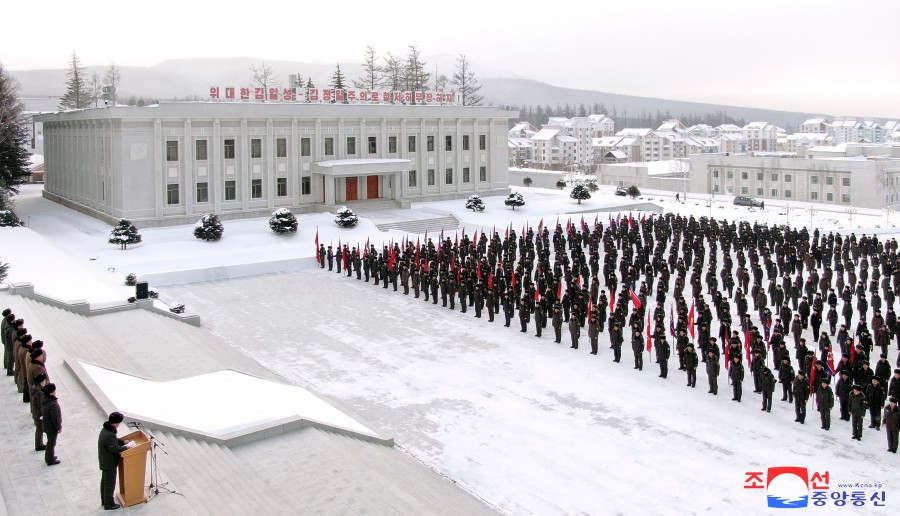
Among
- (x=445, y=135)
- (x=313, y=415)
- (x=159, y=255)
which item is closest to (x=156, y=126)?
(x=159, y=255)

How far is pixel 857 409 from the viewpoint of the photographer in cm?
1134

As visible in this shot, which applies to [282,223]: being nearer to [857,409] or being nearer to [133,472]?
[857,409]

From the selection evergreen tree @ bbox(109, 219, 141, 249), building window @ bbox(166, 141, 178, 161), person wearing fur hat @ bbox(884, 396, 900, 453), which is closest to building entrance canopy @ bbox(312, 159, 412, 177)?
building window @ bbox(166, 141, 178, 161)

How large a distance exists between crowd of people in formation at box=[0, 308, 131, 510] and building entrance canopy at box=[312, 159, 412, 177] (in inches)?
895

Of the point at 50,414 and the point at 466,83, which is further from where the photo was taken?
the point at 466,83

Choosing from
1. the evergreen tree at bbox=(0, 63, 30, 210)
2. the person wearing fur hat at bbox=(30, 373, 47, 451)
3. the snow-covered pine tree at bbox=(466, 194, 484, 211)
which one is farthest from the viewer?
the snow-covered pine tree at bbox=(466, 194, 484, 211)

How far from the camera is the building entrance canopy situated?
33781 millimetres

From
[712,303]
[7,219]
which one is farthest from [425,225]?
[7,219]

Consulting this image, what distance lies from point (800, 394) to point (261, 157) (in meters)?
26.1

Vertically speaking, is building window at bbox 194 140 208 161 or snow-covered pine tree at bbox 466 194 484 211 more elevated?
building window at bbox 194 140 208 161

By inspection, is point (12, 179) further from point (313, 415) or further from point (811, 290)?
point (811, 290)

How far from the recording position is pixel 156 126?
100ft

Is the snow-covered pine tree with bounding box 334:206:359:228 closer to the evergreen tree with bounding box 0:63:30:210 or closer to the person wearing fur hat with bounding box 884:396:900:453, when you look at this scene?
the evergreen tree with bounding box 0:63:30:210

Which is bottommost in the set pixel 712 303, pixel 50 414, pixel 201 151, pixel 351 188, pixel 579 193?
pixel 712 303
